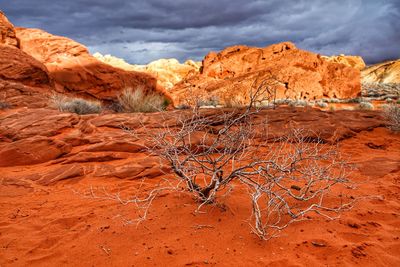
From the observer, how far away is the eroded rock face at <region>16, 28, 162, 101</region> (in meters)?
14.0

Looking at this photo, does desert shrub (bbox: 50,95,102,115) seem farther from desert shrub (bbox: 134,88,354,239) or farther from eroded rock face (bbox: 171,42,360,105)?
eroded rock face (bbox: 171,42,360,105)

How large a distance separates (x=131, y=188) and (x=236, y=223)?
198cm

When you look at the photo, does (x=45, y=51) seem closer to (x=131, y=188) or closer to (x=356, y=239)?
(x=131, y=188)

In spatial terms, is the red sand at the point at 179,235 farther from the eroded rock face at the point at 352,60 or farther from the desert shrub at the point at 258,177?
the eroded rock face at the point at 352,60

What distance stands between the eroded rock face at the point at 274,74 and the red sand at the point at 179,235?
1255 cm

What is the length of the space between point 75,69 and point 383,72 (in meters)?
73.9

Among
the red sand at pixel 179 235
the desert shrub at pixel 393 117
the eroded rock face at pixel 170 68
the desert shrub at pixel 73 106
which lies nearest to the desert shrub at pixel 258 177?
the red sand at pixel 179 235

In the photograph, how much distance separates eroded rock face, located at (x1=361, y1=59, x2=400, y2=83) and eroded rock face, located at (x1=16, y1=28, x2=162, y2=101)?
62.1 meters

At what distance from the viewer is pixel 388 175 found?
5.08 meters

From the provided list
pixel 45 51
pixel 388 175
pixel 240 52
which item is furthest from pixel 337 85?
pixel 45 51

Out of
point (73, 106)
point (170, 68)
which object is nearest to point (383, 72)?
point (170, 68)

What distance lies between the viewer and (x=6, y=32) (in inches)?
496

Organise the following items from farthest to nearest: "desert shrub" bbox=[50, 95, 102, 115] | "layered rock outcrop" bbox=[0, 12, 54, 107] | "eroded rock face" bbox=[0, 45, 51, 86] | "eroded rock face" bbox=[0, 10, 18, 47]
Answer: "eroded rock face" bbox=[0, 10, 18, 47] → "eroded rock face" bbox=[0, 45, 51, 86] → "layered rock outcrop" bbox=[0, 12, 54, 107] → "desert shrub" bbox=[50, 95, 102, 115]

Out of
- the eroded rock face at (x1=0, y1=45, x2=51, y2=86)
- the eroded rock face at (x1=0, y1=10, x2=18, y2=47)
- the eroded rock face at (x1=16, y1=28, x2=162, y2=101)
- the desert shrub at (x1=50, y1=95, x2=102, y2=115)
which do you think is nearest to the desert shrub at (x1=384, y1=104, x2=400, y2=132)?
the desert shrub at (x1=50, y1=95, x2=102, y2=115)
